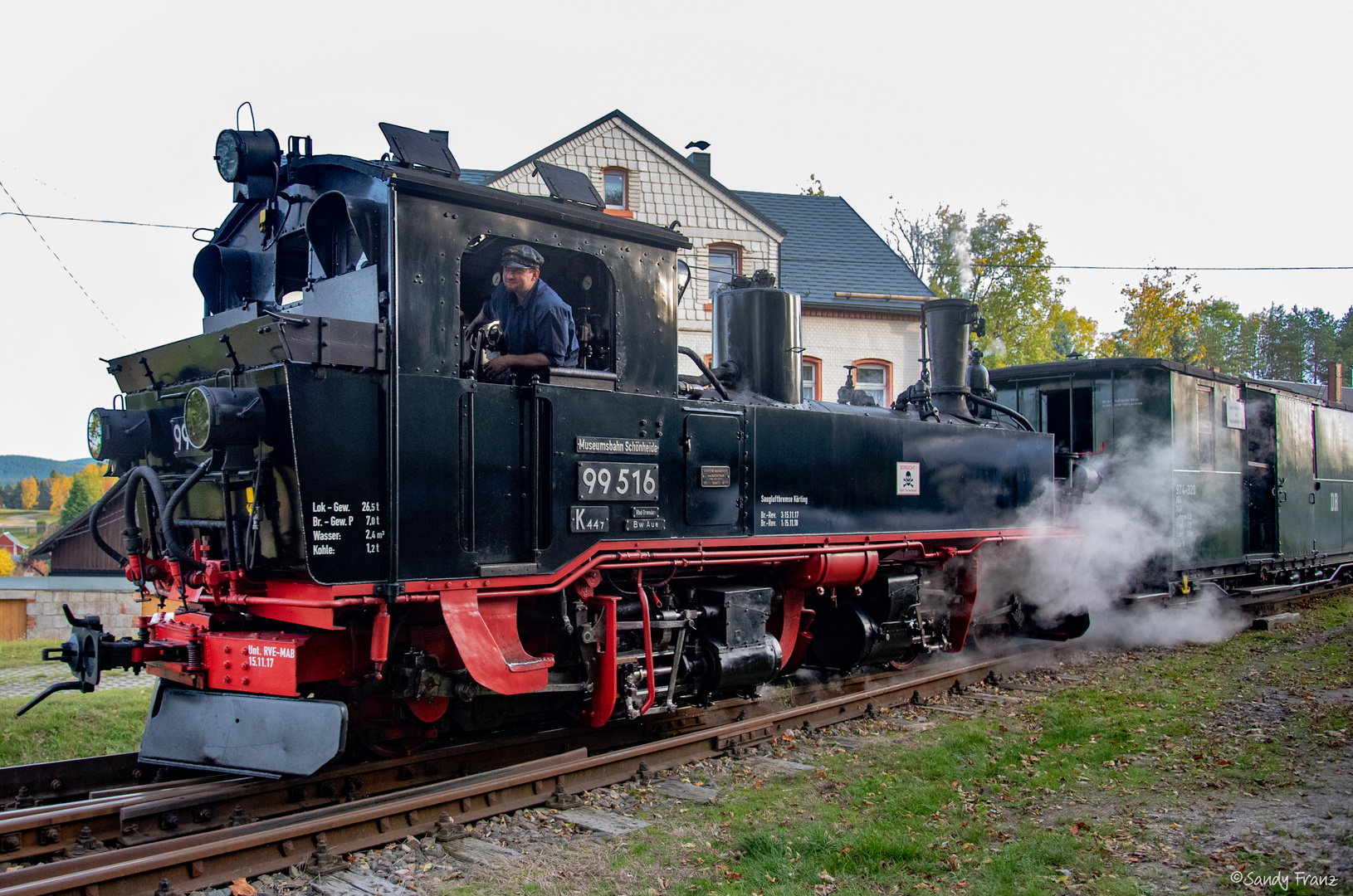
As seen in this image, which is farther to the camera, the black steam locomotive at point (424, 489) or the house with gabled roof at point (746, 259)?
the house with gabled roof at point (746, 259)

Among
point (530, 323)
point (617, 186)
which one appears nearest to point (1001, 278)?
point (617, 186)

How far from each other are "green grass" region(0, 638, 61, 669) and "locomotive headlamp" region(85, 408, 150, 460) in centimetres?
561

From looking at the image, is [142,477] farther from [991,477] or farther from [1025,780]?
[991,477]

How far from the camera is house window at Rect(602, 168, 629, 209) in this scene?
21.7 metres

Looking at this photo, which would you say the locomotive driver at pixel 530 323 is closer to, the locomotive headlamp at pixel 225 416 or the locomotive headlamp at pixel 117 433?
the locomotive headlamp at pixel 225 416

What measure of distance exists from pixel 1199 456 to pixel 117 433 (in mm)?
11742

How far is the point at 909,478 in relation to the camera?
8.15m

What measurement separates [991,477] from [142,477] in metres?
7.06

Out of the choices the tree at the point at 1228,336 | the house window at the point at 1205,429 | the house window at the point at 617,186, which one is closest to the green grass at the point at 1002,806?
the house window at the point at 1205,429

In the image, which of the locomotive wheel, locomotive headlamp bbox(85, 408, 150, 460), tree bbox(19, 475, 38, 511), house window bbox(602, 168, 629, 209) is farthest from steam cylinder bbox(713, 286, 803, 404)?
tree bbox(19, 475, 38, 511)

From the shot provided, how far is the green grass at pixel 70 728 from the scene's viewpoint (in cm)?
680

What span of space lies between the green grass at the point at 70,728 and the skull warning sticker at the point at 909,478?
6055 mm

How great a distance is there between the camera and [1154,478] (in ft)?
37.7

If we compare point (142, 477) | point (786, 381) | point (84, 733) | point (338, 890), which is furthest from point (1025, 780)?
point (84, 733)
